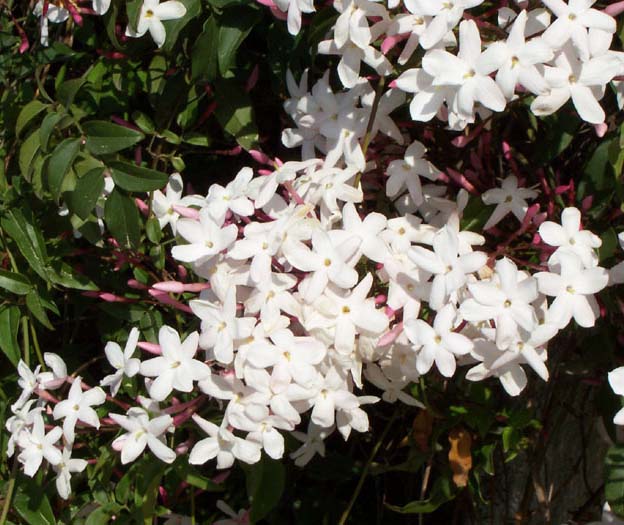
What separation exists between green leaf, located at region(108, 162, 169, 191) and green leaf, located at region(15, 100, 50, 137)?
194 millimetres

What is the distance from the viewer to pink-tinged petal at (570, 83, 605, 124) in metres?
1.12

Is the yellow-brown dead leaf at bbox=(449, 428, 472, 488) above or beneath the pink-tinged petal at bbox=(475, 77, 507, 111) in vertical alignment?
beneath

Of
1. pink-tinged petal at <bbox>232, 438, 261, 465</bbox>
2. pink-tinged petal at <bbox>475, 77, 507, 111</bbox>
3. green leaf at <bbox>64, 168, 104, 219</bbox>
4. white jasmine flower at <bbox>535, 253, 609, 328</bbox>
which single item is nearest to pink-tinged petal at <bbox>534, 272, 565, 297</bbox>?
white jasmine flower at <bbox>535, 253, 609, 328</bbox>

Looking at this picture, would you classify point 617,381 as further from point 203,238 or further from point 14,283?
point 14,283

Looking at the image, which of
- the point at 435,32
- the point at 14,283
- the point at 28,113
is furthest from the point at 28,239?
the point at 435,32

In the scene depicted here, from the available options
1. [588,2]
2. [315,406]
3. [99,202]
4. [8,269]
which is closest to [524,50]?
[588,2]

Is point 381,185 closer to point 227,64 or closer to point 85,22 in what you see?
point 227,64

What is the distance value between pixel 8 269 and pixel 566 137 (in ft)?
3.20

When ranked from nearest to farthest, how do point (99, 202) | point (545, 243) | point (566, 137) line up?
point (545, 243) < point (566, 137) < point (99, 202)

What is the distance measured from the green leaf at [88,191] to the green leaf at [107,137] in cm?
6

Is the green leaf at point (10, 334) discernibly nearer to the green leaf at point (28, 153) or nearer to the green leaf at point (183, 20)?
the green leaf at point (28, 153)

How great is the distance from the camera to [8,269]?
64.1 inches

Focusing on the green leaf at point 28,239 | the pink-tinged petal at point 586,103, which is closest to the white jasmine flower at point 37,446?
the green leaf at point 28,239

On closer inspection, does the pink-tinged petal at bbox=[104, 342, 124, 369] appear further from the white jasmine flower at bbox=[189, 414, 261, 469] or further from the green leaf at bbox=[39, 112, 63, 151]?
the green leaf at bbox=[39, 112, 63, 151]
